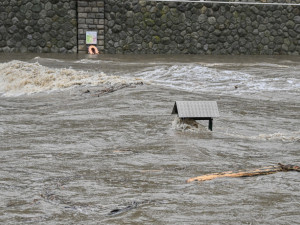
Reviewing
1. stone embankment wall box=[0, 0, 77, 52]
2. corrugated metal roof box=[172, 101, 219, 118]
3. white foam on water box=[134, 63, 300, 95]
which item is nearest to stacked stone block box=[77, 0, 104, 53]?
stone embankment wall box=[0, 0, 77, 52]

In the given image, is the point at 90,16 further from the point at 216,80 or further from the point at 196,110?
the point at 196,110

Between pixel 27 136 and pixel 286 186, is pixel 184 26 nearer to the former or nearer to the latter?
pixel 27 136

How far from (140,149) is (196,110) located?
0.87 m

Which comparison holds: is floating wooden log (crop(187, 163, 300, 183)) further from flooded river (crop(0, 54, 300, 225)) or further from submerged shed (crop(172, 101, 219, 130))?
submerged shed (crop(172, 101, 219, 130))

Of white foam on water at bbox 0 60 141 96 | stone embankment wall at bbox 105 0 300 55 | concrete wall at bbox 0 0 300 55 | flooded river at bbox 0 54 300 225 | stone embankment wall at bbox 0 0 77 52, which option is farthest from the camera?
stone embankment wall at bbox 105 0 300 55

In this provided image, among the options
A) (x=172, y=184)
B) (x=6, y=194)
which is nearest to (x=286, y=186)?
(x=172, y=184)

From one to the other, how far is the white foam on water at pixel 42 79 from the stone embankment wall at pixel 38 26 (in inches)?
233

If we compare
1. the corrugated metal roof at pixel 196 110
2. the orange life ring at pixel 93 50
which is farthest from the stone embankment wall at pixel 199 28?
the corrugated metal roof at pixel 196 110

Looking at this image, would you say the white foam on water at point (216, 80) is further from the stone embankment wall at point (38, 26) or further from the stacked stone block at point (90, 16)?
the stone embankment wall at point (38, 26)

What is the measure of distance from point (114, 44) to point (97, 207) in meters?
15.5

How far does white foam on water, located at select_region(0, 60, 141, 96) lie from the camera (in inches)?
466

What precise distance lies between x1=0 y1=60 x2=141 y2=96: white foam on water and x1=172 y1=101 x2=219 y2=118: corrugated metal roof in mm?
4637

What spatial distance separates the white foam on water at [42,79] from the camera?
38.8 ft

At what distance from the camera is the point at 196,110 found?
23.0 ft
